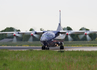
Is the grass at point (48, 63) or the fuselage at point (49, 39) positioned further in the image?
the fuselage at point (49, 39)

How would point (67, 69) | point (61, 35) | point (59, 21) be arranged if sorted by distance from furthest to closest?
point (59, 21), point (61, 35), point (67, 69)

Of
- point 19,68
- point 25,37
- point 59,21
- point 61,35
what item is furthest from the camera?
point 25,37

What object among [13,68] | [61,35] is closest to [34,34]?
[61,35]

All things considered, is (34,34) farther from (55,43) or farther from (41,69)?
(41,69)

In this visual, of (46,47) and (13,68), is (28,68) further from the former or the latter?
(46,47)

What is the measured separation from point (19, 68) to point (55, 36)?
24.9 metres

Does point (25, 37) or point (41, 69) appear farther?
point (25, 37)

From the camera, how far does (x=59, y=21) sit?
2100 inches

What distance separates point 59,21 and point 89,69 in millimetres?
39444

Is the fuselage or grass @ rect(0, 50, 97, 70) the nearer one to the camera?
grass @ rect(0, 50, 97, 70)

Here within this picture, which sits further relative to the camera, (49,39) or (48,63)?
(49,39)

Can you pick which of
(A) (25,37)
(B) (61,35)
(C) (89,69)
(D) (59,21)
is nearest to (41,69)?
(C) (89,69)

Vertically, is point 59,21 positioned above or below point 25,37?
above

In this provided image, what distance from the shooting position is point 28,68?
14.8m
